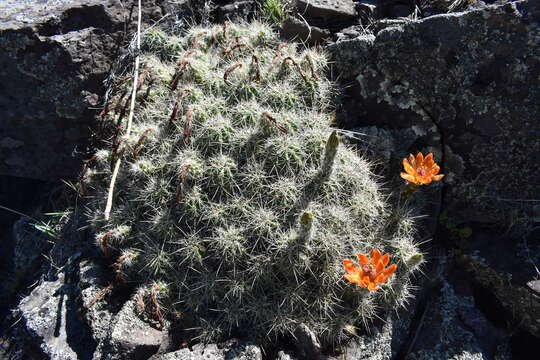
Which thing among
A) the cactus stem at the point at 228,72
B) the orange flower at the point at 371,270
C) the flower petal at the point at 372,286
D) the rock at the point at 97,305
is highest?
the cactus stem at the point at 228,72

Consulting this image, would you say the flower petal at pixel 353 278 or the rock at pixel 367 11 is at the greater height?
the rock at pixel 367 11

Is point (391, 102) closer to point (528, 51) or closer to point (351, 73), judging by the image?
point (351, 73)

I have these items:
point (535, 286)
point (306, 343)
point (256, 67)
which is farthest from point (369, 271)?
point (256, 67)

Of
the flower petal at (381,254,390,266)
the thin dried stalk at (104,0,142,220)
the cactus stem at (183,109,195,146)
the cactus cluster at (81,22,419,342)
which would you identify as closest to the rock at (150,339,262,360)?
the cactus cluster at (81,22,419,342)

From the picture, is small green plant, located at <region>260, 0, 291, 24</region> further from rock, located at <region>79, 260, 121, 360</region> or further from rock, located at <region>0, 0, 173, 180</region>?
rock, located at <region>79, 260, 121, 360</region>

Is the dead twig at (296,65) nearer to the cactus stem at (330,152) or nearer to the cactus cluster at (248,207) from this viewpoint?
the cactus cluster at (248,207)

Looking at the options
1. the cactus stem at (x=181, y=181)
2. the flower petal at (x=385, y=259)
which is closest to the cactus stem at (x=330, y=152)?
the flower petal at (x=385, y=259)
